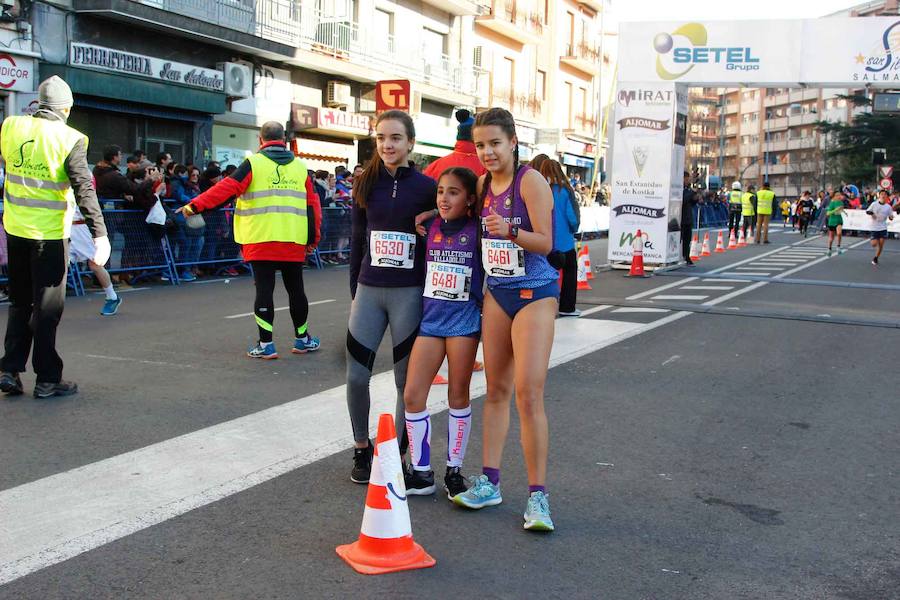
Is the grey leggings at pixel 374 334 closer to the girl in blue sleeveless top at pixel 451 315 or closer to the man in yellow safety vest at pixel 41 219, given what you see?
the girl in blue sleeveless top at pixel 451 315

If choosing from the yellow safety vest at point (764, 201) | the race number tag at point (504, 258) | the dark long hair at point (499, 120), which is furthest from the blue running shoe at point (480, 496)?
the yellow safety vest at point (764, 201)

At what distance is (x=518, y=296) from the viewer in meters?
4.30

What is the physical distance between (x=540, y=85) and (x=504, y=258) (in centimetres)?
4204

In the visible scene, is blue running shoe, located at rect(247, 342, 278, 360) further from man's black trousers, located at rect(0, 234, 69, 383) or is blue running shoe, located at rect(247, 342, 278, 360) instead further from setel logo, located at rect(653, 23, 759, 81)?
setel logo, located at rect(653, 23, 759, 81)

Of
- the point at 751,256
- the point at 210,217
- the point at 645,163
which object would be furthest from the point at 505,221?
the point at 751,256

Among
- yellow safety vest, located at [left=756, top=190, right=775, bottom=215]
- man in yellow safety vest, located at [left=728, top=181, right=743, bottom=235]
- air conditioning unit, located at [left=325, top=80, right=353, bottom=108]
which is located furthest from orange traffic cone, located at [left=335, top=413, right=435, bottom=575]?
man in yellow safety vest, located at [left=728, top=181, right=743, bottom=235]

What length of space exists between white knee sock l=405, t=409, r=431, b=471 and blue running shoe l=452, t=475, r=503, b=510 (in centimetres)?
27

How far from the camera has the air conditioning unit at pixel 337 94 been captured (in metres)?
27.9

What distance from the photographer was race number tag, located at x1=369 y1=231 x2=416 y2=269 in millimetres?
4738

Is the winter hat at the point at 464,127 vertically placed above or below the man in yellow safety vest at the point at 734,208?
above

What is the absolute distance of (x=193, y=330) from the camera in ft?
32.2

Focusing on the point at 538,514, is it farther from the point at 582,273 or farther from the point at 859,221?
the point at 859,221

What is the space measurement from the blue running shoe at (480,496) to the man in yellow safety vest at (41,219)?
335 cm

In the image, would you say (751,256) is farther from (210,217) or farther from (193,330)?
(193,330)
